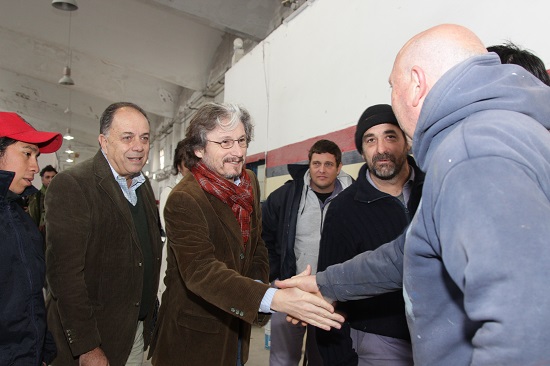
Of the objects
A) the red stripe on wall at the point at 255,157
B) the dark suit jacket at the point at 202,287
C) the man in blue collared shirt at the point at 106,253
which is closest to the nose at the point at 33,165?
the man in blue collared shirt at the point at 106,253

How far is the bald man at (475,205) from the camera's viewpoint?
2.24 feet

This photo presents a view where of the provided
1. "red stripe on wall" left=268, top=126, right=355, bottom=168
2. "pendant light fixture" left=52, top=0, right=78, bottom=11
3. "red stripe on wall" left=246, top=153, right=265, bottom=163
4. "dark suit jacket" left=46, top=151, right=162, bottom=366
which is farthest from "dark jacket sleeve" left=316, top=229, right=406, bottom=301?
"pendant light fixture" left=52, top=0, right=78, bottom=11

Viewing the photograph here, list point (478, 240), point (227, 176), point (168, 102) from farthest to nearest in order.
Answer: point (168, 102)
point (227, 176)
point (478, 240)

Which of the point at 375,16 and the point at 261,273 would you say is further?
the point at 375,16

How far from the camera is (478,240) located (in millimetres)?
715

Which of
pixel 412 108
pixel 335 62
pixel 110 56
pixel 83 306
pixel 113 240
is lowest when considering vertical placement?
pixel 83 306

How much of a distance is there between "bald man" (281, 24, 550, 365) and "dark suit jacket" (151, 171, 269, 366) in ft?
2.88

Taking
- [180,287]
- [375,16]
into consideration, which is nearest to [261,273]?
[180,287]

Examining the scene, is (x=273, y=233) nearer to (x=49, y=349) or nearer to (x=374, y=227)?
(x=374, y=227)

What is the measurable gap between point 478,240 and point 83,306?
1658mm

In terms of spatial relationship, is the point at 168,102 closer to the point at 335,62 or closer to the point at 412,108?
the point at 335,62

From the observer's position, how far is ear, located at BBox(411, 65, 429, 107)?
0.99 metres

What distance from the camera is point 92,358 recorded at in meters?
1.88

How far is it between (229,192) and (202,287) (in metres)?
0.45
